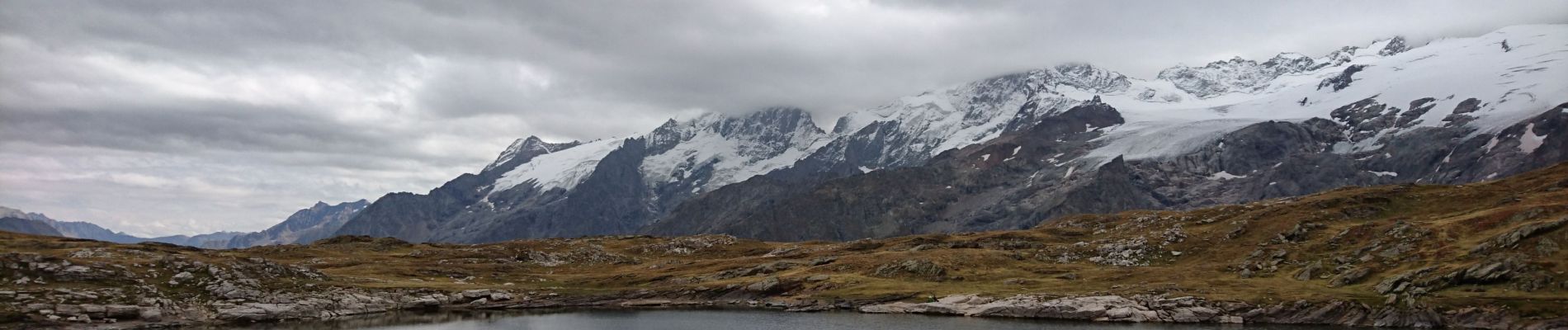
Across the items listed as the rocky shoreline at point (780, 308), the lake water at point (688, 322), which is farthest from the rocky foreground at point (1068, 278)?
the lake water at point (688, 322)

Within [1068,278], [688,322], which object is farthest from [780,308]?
[1068,278]

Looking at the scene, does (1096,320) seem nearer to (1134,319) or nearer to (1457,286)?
(1134,319)

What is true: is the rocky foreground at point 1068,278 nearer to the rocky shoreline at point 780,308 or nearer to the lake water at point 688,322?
the rocky shoreline at point 780,308

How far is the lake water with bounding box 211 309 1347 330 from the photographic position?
128 m

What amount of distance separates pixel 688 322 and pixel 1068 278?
60.1 metres

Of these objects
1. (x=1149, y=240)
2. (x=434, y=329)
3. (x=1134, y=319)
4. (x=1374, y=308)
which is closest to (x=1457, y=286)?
(x=1374, y=308)

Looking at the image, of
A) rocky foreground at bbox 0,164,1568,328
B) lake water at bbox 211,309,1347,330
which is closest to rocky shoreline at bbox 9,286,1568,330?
rocky foreground at bbox 0,164,1568,328

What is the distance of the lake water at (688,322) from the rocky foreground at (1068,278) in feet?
14.8

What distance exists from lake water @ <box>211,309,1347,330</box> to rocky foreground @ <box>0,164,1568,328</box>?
452 centimetres

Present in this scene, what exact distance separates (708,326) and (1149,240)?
282ft

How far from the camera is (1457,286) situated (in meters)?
118

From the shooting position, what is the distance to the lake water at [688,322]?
419 ft

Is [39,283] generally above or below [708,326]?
above

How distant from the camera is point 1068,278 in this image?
15888 centimetres
